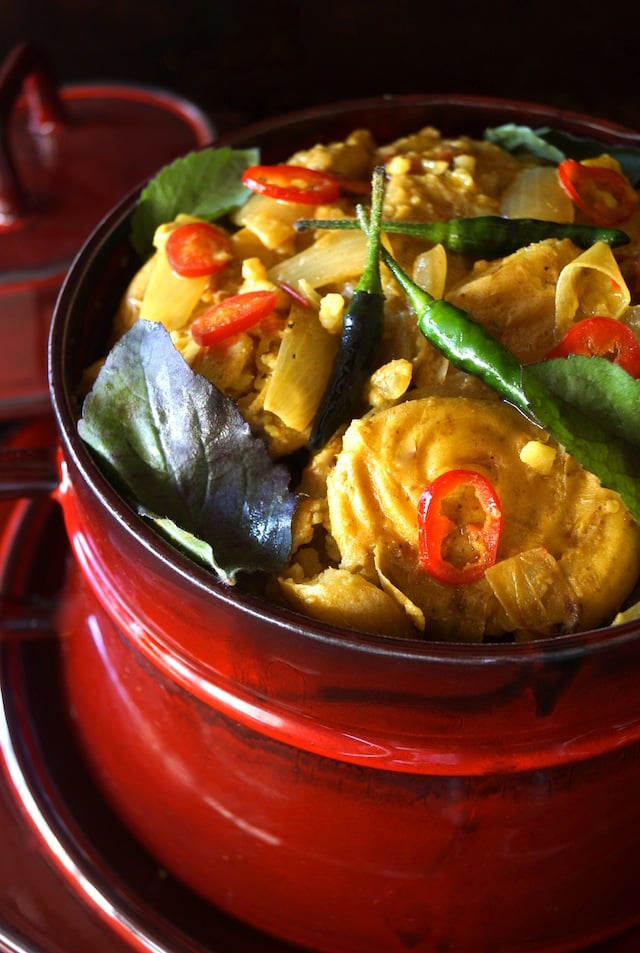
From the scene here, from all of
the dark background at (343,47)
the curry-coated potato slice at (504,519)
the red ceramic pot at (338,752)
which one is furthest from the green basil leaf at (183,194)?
the dark background at (343,47)

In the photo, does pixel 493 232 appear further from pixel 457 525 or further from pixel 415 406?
pixel 457 525

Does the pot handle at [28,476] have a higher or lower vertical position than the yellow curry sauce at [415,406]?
lower

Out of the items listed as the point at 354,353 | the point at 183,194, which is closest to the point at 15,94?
the point at 183,194

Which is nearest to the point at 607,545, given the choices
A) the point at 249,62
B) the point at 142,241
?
the point at 142,241

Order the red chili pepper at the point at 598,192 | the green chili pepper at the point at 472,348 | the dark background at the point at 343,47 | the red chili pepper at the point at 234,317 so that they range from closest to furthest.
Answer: the green chili pepper at the point at 472,348, the red chili pepper at the point at 234,317, the red chili pepper at the point at 598,192, the dark background at the point at 343,47

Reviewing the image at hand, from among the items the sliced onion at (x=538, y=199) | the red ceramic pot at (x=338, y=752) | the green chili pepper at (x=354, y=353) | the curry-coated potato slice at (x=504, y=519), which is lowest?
the red ceramic pot at (x=338, y=752)

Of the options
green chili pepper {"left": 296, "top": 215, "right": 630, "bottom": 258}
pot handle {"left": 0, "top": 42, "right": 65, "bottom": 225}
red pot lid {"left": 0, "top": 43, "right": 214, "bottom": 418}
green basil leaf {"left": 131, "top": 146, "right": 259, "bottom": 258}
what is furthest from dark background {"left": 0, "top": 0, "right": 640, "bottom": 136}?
green chili pepper {"left": 296, "top": 215, "right": 630, "bottom": 258}

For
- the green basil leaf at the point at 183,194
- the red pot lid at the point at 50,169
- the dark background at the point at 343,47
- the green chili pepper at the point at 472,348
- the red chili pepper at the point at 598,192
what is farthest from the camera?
the dark background at the point at 343,47

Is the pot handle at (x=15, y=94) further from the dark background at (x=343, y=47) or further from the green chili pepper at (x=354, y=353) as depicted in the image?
the green chili pepper at (x=354, y=353)
